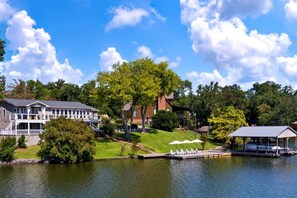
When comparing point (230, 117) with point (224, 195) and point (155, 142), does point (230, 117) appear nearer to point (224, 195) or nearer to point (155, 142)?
point (155, 142)

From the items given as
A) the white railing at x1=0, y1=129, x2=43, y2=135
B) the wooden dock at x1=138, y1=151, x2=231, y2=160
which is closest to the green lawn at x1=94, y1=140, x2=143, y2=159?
the wooden dock at x1=138, y1=151, x2=231, y2=160

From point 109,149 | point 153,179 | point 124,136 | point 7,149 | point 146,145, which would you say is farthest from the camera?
point 124,136

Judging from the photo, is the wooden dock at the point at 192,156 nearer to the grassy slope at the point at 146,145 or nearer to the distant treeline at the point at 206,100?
the grassy slope at the point at 146,145

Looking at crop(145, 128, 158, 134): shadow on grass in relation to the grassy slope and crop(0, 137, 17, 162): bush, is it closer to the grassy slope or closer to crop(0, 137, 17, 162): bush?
the grassy slope

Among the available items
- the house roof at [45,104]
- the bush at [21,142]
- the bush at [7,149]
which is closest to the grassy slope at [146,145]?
the bush at [21,142]

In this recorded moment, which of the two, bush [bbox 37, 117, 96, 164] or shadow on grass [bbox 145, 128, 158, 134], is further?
shadow on grass [bbox 145, 128, 158, 134]

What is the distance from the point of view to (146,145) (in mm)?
61125

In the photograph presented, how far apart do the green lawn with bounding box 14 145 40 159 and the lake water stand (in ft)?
11.6

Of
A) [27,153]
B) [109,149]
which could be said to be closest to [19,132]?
[27,153]

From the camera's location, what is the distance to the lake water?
31312mm

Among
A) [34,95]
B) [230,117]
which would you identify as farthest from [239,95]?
[34,95]

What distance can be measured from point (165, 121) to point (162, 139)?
29.1 feet

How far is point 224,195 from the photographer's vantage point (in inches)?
1188

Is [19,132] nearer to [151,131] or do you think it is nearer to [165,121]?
[151,131]
